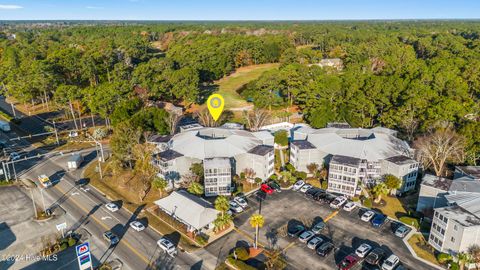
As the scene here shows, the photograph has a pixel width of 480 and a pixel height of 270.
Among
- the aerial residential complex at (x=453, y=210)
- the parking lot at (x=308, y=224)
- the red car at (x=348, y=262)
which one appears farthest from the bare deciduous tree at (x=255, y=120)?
the red car at (x=348, y=262)

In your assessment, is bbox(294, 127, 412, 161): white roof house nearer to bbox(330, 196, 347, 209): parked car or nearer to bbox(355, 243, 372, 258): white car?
bbox(330, 196, 347, 209): parked car

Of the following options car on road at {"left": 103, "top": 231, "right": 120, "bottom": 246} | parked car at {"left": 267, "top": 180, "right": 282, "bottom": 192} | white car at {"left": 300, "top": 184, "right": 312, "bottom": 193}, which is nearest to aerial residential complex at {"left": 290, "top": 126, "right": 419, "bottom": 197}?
white car at {"left": 300, "top": 184, "right": 312, "bottom": 193}

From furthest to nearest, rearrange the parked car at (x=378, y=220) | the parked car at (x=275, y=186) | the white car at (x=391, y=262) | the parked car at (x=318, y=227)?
the parked car at (x=275, y=186) < the parked car at (x=378, y=220) < the parked car at (x=318, y=227) < the white car at (x=391, y=262)

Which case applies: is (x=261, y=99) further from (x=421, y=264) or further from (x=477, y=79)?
(x=421, y=264)

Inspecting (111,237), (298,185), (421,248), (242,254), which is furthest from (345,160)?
(111,237)

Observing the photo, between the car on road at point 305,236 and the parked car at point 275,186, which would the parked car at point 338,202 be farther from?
the parked car at point 275,186

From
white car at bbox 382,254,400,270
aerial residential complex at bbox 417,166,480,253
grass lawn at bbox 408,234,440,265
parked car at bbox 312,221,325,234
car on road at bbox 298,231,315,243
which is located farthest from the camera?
parked car at bbox 312,221,325,234
